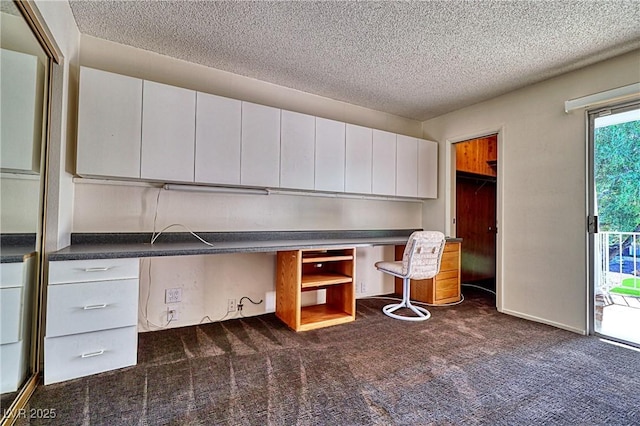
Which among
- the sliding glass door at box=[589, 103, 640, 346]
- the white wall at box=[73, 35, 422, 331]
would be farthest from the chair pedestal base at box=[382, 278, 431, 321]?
the sliding glass door at box=[589, 103, 640, 346]

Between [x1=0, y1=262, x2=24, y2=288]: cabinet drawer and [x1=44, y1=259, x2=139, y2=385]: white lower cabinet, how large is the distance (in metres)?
0.14

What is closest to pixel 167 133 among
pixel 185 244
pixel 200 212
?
pixel 200 212

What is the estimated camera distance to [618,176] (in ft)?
8.38

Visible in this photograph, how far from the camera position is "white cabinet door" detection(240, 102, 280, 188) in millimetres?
2666

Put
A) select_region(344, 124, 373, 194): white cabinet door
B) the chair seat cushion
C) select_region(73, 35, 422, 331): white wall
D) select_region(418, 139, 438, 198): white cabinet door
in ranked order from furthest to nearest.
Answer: select_region(418, 139, 438, 198): white cabinet door
select_region(344, 124, 373, 194): white cabinet door
the chair seat cushion
select_region(73, 35, 422, 331): white wall

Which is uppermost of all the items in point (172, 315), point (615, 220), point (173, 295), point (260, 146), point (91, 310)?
point (260, 146)

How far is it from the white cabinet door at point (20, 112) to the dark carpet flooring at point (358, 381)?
Answer: 1.33 meters

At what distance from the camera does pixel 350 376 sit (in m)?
1.88

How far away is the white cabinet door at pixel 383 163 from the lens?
350 cm

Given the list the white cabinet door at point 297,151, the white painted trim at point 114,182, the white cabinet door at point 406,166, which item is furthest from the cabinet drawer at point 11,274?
the white cabinet door at point 406,166

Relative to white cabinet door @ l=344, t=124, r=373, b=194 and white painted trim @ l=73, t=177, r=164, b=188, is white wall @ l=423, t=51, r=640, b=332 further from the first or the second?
white painted trim @ l=73, t=177, r=164, b=188

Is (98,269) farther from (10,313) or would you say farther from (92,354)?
(92,354)

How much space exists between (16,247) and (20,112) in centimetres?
74

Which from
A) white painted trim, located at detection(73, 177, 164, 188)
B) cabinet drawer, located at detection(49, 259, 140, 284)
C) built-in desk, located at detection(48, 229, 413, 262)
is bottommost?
cabinet drawer, located at detection(49, 259, 140, 284)
